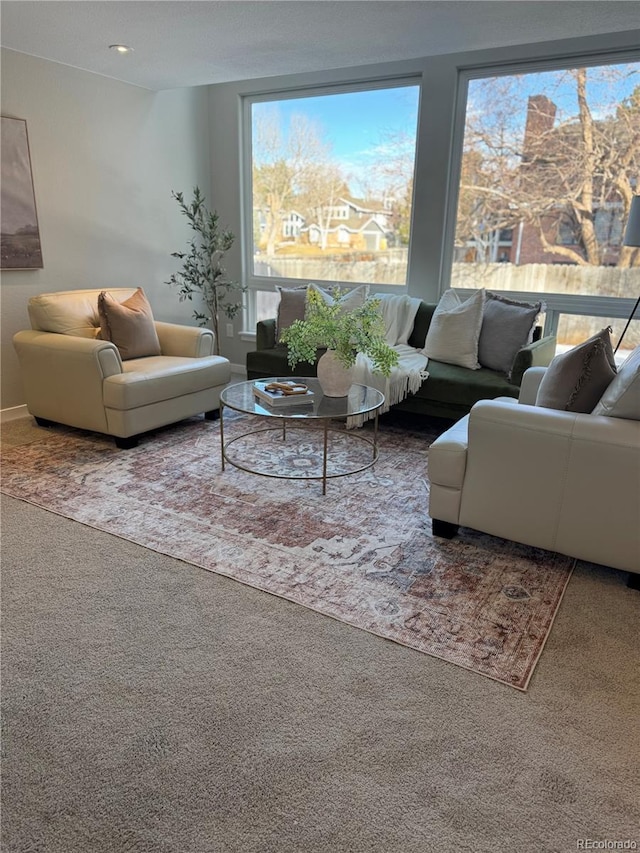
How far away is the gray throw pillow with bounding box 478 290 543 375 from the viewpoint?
375cm

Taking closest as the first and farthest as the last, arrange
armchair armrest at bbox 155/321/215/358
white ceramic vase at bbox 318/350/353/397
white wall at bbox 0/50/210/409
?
white ceramic vase at bbox 318/350/353/397
white wall at bbox 0/50/210/409
armchair armrest at bbox 155/321/215/358

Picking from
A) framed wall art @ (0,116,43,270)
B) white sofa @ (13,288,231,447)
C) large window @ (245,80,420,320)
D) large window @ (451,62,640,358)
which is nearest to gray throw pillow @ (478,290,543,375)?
large window @ (451,62,640,358)

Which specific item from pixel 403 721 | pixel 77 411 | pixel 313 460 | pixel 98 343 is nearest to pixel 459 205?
pixel 313 460

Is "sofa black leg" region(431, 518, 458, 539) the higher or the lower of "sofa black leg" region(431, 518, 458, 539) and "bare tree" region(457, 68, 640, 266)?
the lower

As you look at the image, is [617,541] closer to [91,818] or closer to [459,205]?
[91,818]

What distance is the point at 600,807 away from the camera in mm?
1351

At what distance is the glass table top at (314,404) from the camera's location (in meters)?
2.87

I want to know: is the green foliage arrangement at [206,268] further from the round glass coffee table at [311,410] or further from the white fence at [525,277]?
the round glass coffee table at [311,410]

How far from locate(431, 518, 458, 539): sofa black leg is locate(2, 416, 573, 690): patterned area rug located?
45mm

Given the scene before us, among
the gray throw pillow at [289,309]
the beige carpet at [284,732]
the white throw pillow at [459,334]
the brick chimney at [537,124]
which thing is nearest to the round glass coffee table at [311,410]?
the white throw pillow at [459,334]

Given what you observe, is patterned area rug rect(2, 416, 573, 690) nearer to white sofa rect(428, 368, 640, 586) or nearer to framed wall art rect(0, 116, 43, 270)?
white sofa rect(428, 368, 640, 586)

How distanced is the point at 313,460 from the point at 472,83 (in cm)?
305

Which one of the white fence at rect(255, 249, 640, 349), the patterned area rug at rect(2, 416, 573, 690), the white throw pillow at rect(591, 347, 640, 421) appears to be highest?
the white fence at rect(255, 249, 640, 349)

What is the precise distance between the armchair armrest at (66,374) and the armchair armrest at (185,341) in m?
0.66
